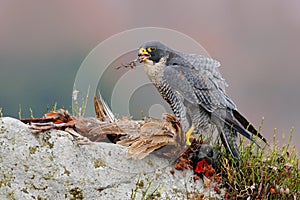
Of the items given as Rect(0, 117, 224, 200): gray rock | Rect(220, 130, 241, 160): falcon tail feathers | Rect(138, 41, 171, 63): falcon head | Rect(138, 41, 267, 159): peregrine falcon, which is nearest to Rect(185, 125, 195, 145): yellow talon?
Rect(138, 41, 267, 159): peregrine falcon

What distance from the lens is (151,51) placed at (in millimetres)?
4727

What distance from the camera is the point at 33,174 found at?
12.6ft

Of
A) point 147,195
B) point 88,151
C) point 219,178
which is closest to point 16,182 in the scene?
point 88,151

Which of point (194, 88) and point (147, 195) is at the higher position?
point (194, 88)

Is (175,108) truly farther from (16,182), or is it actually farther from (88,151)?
(16,182)

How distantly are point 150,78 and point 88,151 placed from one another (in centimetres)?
116

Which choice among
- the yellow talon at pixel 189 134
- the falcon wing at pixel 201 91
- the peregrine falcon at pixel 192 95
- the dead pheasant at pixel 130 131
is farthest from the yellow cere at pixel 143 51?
the yellow talon at pixel 189 134

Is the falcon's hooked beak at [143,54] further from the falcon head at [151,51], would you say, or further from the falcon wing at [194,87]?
the falcon wing at [194,87]

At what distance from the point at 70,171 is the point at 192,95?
1439 millimetres

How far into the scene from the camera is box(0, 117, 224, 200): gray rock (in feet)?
12.5

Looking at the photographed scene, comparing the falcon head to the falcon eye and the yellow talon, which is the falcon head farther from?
the yellow talon

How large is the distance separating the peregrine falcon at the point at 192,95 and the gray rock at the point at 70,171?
27.8 inches

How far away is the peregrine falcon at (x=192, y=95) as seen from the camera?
184 inches

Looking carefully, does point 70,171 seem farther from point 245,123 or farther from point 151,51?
point 245,123
